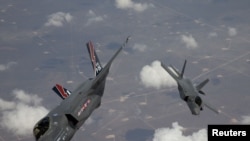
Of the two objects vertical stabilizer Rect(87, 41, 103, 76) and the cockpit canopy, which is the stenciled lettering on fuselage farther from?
vertical stabilizer Rect(87, 41, 103, 76)

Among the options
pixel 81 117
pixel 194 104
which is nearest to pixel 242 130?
pixel 194 104

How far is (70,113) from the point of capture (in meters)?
34.3

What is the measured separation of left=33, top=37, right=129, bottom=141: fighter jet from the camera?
31228mm

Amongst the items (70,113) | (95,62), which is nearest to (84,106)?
(70,113)

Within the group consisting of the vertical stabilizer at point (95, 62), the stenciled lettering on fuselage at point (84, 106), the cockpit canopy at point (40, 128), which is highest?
the vertical stabilizer at point (95, 62)

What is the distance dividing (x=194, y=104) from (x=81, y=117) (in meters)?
14.7

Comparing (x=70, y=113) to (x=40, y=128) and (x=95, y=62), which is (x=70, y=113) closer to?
(x=40, y=128)

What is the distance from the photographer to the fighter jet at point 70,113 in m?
31.2

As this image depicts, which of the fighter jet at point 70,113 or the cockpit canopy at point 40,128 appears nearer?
the cockpit canopy at point 40,128

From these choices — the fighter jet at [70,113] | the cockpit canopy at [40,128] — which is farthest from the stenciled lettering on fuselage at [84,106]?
the cockpit canopy at [40,128]

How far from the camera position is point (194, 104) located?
4206cm

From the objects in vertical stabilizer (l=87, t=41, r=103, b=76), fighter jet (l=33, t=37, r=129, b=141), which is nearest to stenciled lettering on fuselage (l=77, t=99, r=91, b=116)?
fighter jet (l=33, t=37, r=129, b=141)

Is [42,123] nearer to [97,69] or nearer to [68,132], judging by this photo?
[68,132]

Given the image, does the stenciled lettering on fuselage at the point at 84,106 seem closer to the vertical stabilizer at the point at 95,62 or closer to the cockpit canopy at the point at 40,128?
the cockpit canopy at the point at 40,128
